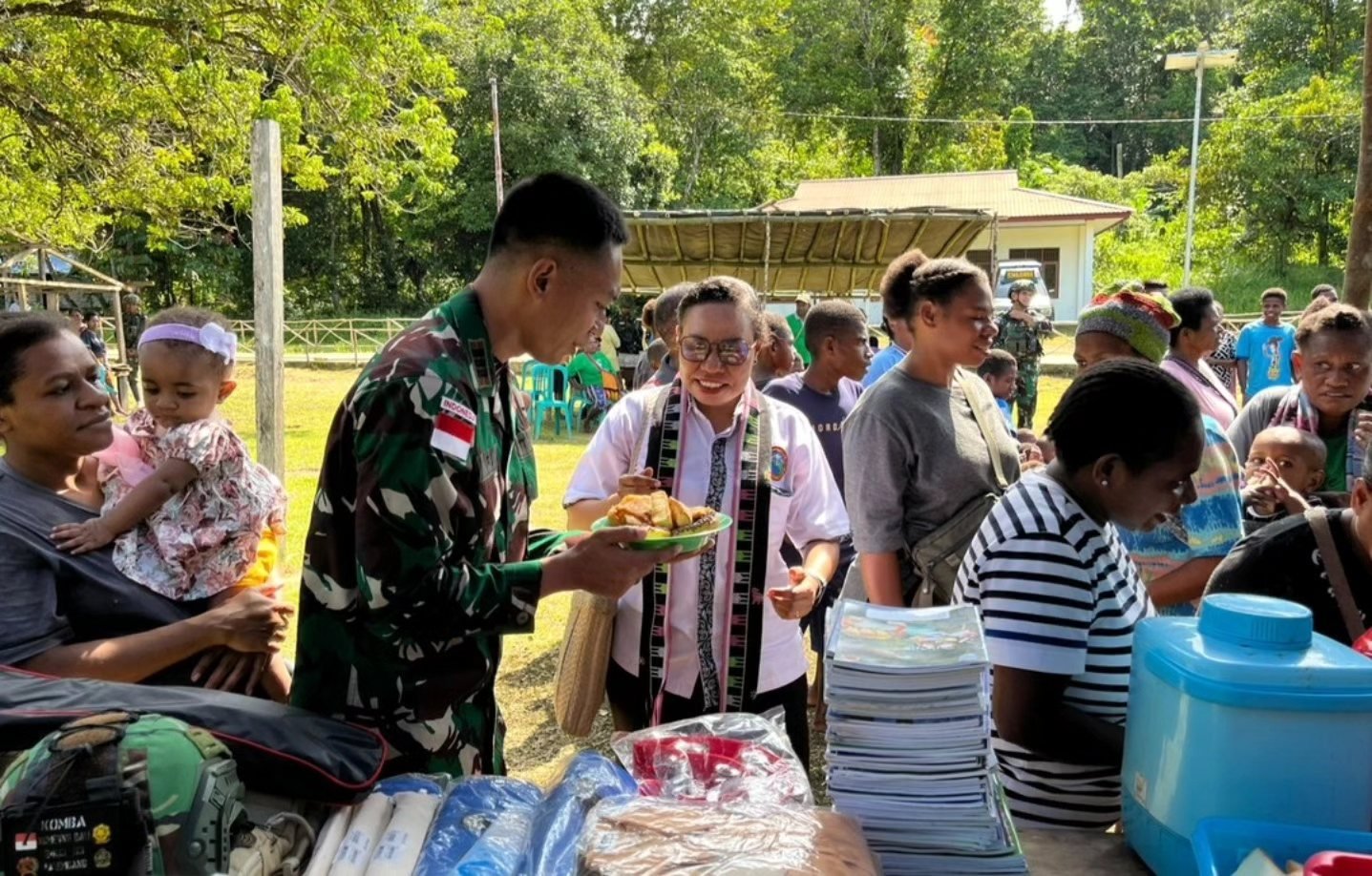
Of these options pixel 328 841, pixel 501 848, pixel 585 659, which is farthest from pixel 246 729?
pixel 585 659

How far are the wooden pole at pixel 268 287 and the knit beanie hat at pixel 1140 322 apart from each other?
4770mm

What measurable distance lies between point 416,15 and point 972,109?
3020 centimetres

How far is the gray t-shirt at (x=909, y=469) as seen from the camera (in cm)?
297

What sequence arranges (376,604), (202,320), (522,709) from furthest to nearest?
1. (522,709)
2. (202,320)
3. (376,604)

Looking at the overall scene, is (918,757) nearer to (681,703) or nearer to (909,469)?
(681,703)

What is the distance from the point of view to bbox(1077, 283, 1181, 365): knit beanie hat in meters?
3.27

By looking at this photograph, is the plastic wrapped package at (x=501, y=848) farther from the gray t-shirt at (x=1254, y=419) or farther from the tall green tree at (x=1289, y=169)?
the tall green tree at (x=1289, y=169)

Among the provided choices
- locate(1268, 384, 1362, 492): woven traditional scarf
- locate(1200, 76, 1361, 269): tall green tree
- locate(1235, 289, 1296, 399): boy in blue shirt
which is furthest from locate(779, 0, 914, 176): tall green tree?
locate(1268, 384, 1362, 492): woven traditional scarf

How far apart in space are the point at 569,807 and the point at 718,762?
0.97ft

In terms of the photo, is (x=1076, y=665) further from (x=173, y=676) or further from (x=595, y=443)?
(x=173, y=676)

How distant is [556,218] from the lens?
6.41 ft

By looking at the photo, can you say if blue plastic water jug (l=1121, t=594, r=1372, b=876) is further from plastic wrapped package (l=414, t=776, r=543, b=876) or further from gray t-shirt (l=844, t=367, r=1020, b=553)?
gray t-shirt (l=844, t=367, r=1020, b=553)

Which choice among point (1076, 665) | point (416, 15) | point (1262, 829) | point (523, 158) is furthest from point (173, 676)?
point (523, 158)

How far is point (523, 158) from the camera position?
2897 centimetres
